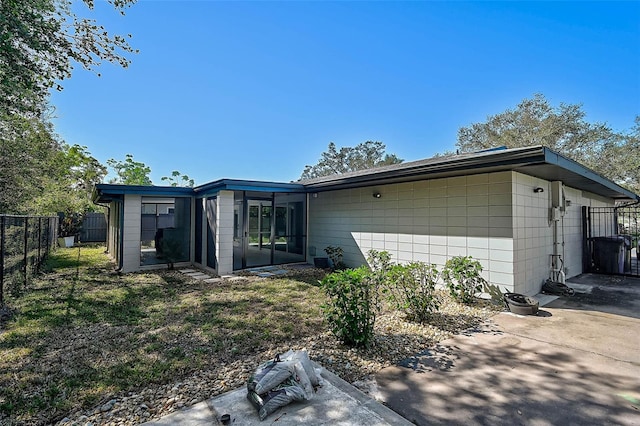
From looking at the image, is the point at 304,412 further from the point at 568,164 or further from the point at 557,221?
the point at 557,221

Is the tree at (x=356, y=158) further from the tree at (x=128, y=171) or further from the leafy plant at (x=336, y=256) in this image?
the leafy plant at (x=336, y=256)

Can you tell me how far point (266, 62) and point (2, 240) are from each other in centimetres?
811

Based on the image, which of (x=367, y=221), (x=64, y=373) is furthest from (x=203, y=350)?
(x=367, y=221)

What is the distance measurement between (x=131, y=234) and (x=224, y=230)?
293cm

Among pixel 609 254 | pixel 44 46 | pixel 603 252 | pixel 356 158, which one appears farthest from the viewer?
pixel 356 158

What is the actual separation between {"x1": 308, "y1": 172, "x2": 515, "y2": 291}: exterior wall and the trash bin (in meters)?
5.52

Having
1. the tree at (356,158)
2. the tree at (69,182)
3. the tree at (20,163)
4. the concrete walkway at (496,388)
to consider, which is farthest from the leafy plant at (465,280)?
the tree at (356,158)

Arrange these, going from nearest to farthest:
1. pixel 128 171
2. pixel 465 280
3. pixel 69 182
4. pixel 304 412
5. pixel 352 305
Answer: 1. pixel 304 412
2. pixel 352 305
3. pixel 465 280
4. pixel 69 182
5. pixel 128 171

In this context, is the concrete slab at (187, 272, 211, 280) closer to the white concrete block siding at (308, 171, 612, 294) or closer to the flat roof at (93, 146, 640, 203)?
the flat roof at (93, 146, 640, 203)

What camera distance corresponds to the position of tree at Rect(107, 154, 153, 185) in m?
27.9

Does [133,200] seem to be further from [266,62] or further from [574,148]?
[574,148]

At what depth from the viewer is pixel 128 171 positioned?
1127 inches

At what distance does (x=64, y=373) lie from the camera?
292cm

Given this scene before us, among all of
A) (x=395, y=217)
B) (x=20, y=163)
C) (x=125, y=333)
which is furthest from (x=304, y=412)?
(x=20, y=163)
